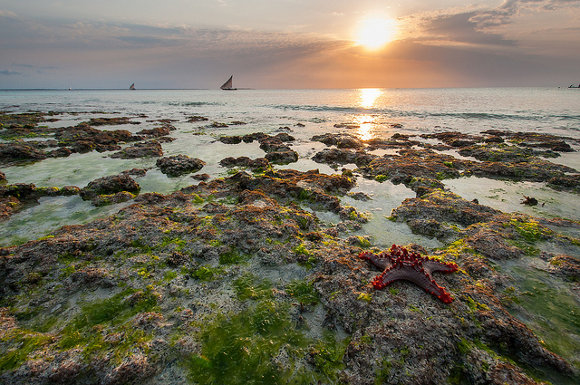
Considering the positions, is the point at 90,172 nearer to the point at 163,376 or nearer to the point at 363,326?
the point at 163,376

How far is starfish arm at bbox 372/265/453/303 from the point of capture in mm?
4613

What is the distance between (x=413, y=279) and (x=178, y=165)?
11880 millimetres

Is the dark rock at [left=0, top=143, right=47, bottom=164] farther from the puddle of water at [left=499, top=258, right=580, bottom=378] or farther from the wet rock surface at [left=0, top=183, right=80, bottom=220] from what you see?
the puddle of water at [left=499, top=258, right=580, bottom=378]

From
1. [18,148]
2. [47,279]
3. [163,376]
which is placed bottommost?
[163,376]

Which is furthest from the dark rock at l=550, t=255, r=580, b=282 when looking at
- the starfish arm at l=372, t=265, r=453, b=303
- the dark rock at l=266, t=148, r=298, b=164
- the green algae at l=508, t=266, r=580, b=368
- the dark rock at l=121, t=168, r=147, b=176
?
the dark rock at l=121, t=168, r=147, b=176

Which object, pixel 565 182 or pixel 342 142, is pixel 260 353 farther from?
pixel 342 142

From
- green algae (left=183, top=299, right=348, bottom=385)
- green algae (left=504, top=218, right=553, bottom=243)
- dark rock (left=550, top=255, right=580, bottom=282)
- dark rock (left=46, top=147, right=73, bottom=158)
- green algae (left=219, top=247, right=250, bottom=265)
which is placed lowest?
green algae (left=183, top=299, right=348, bottom=385)

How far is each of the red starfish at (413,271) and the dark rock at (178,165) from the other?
427 inches

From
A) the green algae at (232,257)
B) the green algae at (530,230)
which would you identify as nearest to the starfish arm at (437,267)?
the green algae at (530,230)

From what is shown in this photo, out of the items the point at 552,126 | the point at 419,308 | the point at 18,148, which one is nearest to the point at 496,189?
the point at 419,308

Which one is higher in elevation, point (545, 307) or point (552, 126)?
point (552, 126)

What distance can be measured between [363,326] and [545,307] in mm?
3660

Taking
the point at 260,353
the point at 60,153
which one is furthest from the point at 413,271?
the point at 60,153

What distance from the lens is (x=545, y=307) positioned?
477cm
